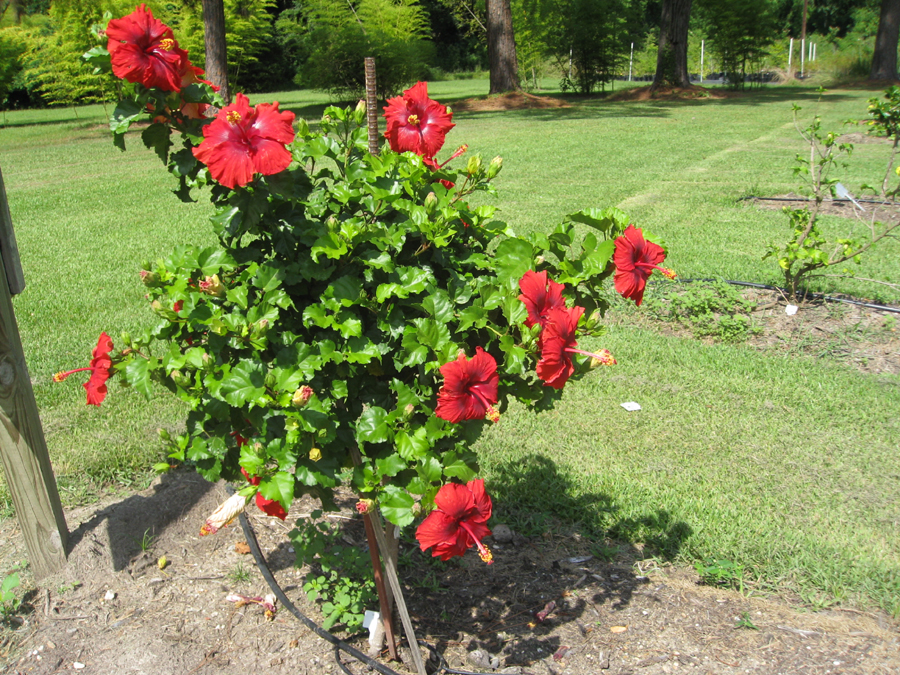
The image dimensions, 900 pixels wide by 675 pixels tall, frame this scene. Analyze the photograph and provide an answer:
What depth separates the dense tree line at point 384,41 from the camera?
19.4 metres

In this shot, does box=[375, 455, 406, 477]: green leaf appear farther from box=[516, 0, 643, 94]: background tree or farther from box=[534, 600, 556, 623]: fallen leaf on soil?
box=[516, 0, 643, 94]: background tree

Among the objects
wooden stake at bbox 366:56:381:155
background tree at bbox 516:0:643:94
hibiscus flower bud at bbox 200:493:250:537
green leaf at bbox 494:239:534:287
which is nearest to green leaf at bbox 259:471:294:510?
hibiscus flower bud at bbox 200:493:250:537

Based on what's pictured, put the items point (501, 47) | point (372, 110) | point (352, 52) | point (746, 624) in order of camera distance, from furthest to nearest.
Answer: point (352, 52), point (501, 47), point (746, 624), point (372, 110)

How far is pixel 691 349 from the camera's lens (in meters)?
4.29

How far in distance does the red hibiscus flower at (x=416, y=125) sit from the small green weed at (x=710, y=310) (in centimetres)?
305

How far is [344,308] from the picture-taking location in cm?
170

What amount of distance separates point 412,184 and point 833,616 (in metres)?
1.83

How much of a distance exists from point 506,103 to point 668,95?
493 centimetres

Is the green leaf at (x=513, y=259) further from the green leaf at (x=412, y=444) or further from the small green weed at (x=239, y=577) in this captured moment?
the small green weed at (x=239, y=577)

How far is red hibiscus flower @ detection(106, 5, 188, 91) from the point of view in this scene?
145 cm

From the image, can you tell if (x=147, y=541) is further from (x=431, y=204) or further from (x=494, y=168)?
(x=494, y=168)

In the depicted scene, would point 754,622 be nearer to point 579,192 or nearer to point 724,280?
point 724,280

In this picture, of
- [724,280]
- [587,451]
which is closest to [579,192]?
[724,280]

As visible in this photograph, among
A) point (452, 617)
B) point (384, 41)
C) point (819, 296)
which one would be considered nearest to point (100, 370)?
point (452, 617)
